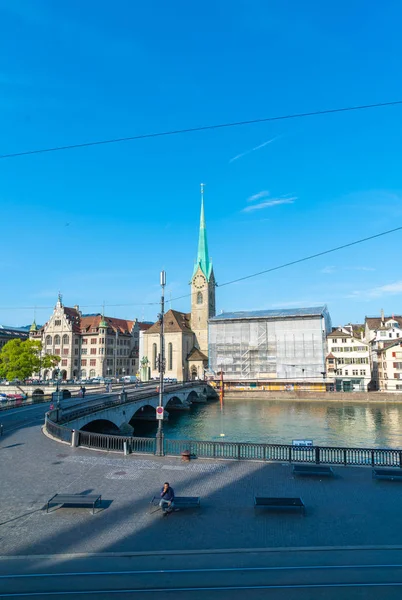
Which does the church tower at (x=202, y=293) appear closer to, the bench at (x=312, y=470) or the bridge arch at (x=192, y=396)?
the bridge arch at (x=192, y=396)

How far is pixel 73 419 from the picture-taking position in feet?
109

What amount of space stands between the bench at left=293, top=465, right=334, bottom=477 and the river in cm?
2321

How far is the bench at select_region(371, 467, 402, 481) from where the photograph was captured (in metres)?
15.7

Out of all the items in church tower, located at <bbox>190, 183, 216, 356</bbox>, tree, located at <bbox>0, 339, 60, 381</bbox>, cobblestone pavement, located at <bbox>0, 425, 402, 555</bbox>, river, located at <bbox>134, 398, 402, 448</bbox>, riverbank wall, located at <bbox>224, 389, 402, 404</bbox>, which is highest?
church tower, located at <bbox>190, 183, 216, 356</bbox>

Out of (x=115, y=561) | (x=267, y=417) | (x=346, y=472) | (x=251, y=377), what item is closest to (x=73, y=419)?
(x=346, y=472)

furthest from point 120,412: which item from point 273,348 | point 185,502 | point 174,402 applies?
point 273,348

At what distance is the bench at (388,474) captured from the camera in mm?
15688

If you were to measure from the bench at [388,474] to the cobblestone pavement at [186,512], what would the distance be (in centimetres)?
34

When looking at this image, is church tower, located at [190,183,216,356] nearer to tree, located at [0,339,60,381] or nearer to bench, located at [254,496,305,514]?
tree, located at [0,339,60,381]

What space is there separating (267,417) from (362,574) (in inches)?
1992

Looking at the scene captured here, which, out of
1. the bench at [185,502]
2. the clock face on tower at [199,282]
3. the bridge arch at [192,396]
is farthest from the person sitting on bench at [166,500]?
the clock face on tower at [199,282]

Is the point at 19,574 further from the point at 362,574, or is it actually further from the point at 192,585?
the point at 362,574

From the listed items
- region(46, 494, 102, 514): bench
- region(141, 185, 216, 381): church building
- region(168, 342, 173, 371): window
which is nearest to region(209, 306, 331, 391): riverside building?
region(141, 185, 216, 381): church building

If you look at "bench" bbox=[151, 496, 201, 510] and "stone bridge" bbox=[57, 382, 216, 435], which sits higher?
"bench" bbox=[151, 496, 201, 510]
